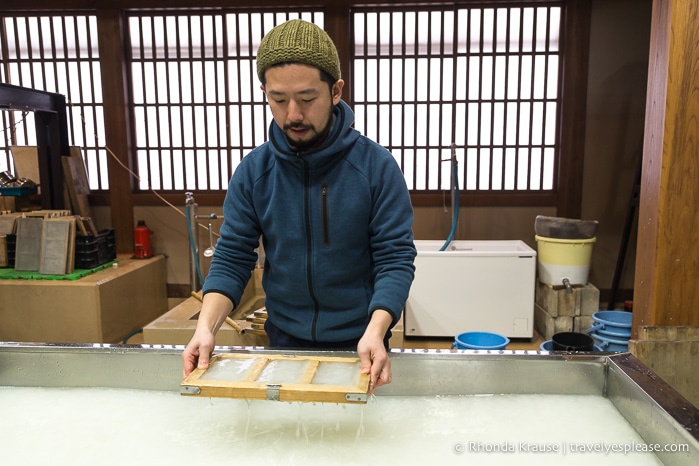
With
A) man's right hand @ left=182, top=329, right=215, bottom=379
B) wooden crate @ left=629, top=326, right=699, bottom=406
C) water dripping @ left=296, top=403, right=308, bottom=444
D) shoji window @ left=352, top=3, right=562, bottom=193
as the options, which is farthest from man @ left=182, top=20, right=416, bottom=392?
shoji window @ left=352, top=3, right=562, bottom=193

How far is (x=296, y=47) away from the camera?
1.20m

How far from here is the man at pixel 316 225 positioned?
1.27 m

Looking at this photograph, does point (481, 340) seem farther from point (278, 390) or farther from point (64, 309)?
point (64, 309)

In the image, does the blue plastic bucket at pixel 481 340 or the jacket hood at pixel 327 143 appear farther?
the blue plastic bucket at pixel 481 340

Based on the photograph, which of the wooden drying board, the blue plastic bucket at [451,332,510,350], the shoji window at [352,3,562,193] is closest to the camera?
the wooden drying board

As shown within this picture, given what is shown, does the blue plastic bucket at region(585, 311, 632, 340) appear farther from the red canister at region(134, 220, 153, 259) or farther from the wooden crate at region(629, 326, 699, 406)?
the red canister at region(134, 220, 153, 259)

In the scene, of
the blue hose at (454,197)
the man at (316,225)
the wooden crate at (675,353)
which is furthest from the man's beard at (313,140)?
the blue hose at (454,197)

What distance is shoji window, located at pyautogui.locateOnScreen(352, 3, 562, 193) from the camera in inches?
172

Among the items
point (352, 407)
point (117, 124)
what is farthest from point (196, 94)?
point (352, 407)

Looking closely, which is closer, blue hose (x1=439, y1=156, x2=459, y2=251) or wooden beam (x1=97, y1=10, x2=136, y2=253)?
blue hose (x1=439, y1=156, x2=459, y2=251)

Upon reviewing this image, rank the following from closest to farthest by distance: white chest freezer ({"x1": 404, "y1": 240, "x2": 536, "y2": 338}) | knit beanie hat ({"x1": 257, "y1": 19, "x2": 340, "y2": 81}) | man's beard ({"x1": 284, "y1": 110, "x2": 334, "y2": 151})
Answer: knit beanie hat ({"x1": 257, "y1": 19, "x2": 340, "y2": 81}), man's beard ({"x1": 284, "y1": 110, "x2": 334, "y2": 151}), white chest freezer ({"x1": 404, "y1": 240, "x2": 536, "y2": 338})

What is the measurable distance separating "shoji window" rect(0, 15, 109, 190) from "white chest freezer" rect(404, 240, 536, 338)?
129 inches

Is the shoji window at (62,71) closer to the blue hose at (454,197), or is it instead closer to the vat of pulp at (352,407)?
the blue hose at (454,197)

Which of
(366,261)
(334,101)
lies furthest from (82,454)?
(334,101)
